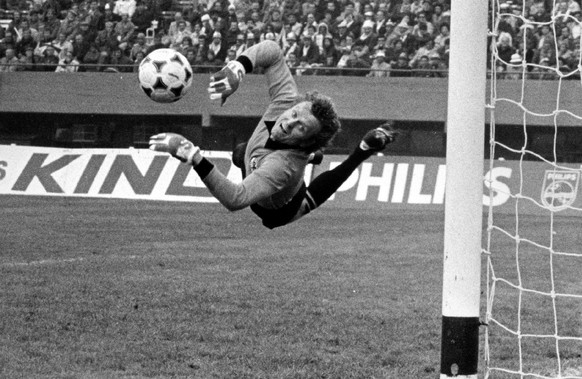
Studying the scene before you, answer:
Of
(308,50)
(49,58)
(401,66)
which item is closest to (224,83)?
(401,66)

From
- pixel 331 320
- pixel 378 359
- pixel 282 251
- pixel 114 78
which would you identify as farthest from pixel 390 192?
pixel 378 359

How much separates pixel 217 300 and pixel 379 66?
14501 mm

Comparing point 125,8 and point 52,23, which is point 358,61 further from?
point 52,23

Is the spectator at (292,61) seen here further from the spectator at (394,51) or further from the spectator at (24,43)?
the spectator at (24,43)

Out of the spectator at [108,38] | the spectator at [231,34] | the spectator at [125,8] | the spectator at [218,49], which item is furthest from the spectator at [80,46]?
the spectator at [231,34]

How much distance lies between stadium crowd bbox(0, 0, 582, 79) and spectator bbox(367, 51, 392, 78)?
27 millimetres

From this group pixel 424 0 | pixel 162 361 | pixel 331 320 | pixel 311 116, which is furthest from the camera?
pixel 424 0

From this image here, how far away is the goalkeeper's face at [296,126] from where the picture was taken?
6699 mm

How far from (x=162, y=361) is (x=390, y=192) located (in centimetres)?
1320

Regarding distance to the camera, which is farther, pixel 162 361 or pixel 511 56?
pixel 511 56

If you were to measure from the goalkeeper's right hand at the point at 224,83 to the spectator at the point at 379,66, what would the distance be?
56.3 ft

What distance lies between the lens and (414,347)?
7.85 m

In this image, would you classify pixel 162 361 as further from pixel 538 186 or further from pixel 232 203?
pixel 538 186

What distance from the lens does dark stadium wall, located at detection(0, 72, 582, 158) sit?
74.2 ft
